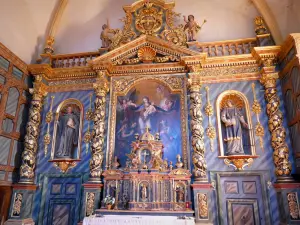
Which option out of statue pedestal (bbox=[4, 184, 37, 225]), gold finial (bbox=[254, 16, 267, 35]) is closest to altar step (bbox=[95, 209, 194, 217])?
statue pedestal (bbox=[4, 184, 37, 225])

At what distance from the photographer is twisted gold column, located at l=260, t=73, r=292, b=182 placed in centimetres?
767

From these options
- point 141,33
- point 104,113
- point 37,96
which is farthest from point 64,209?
point 141,33

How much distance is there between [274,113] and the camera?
8.27 meters

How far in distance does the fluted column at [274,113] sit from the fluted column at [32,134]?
8205 millimetres

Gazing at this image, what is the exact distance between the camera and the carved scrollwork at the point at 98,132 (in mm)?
8508

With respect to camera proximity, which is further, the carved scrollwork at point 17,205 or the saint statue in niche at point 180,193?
the carved scrollwork at point 17,205

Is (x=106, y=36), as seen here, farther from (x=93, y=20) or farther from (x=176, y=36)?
(x=176, y=36)

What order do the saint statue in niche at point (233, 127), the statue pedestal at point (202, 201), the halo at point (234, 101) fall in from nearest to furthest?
the statue pedestal at point (202, 201)
the saint statue in niche at point (233, 127)
the halo at point (234, 101)

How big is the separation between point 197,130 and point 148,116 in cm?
189

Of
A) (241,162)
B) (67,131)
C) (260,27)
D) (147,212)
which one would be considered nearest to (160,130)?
(147,212)

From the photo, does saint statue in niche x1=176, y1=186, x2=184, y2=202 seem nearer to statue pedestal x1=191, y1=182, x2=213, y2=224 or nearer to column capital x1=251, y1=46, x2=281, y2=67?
statue pedestal x1=191, y1=182, x2=213, y2=224

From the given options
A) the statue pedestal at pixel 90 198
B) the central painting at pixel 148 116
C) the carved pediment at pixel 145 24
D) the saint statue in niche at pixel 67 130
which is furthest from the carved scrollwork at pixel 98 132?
the carved pediment at pixel 145 24

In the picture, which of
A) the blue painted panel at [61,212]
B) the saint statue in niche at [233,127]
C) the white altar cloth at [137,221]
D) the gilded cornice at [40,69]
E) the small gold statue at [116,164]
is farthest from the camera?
the gilded cornice at [40,69]

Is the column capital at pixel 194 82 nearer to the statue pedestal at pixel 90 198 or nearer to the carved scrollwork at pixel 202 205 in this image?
the carved scrollwork at pixel 202 205
